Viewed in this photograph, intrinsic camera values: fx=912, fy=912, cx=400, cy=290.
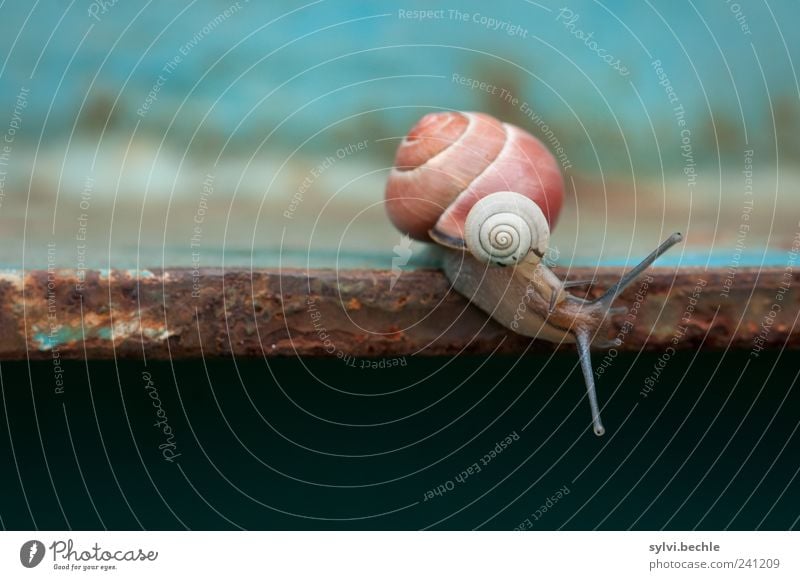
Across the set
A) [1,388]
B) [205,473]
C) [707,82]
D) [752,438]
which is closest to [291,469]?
[205,473]

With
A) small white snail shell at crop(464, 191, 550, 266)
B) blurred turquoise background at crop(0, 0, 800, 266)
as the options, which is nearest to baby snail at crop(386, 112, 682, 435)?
small white snail shell at crop(464, 191, 550, 266)

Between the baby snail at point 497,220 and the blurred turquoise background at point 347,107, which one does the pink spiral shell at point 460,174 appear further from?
the blurred turquoise background at point 347,107
